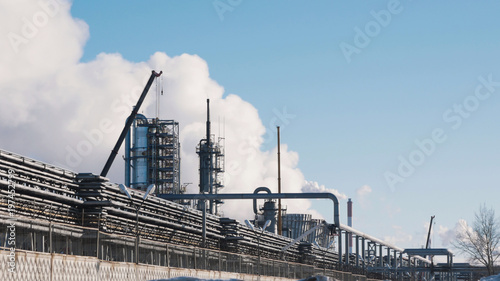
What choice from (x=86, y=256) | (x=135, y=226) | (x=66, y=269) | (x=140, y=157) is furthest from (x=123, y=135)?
(x=66, y=269)

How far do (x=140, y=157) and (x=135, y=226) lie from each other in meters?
37.2

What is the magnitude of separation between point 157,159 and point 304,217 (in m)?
43.7

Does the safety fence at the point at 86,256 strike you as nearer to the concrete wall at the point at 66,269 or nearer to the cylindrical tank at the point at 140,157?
the concrete wall at the point at 66,269

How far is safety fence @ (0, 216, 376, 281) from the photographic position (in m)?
20.1

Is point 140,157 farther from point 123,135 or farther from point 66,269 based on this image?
point 66,269

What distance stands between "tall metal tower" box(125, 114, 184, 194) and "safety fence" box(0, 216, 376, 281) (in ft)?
160

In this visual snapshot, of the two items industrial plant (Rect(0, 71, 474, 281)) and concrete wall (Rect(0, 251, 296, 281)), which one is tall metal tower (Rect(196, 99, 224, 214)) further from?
concrete wall (Rect(0, 251, 296, 281))

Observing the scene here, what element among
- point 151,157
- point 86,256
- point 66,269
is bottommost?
point 66,269

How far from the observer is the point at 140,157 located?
84438 mm

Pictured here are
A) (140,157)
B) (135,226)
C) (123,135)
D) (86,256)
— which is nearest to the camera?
(86,256)

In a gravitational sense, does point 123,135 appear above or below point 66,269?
above

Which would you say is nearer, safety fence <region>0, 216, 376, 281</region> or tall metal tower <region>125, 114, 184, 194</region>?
safety fence <region>0, 216, 376, 281</region>

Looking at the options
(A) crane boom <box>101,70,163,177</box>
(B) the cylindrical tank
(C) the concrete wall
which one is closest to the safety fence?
(C) the concrete wall

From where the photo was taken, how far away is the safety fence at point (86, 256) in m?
20.1
